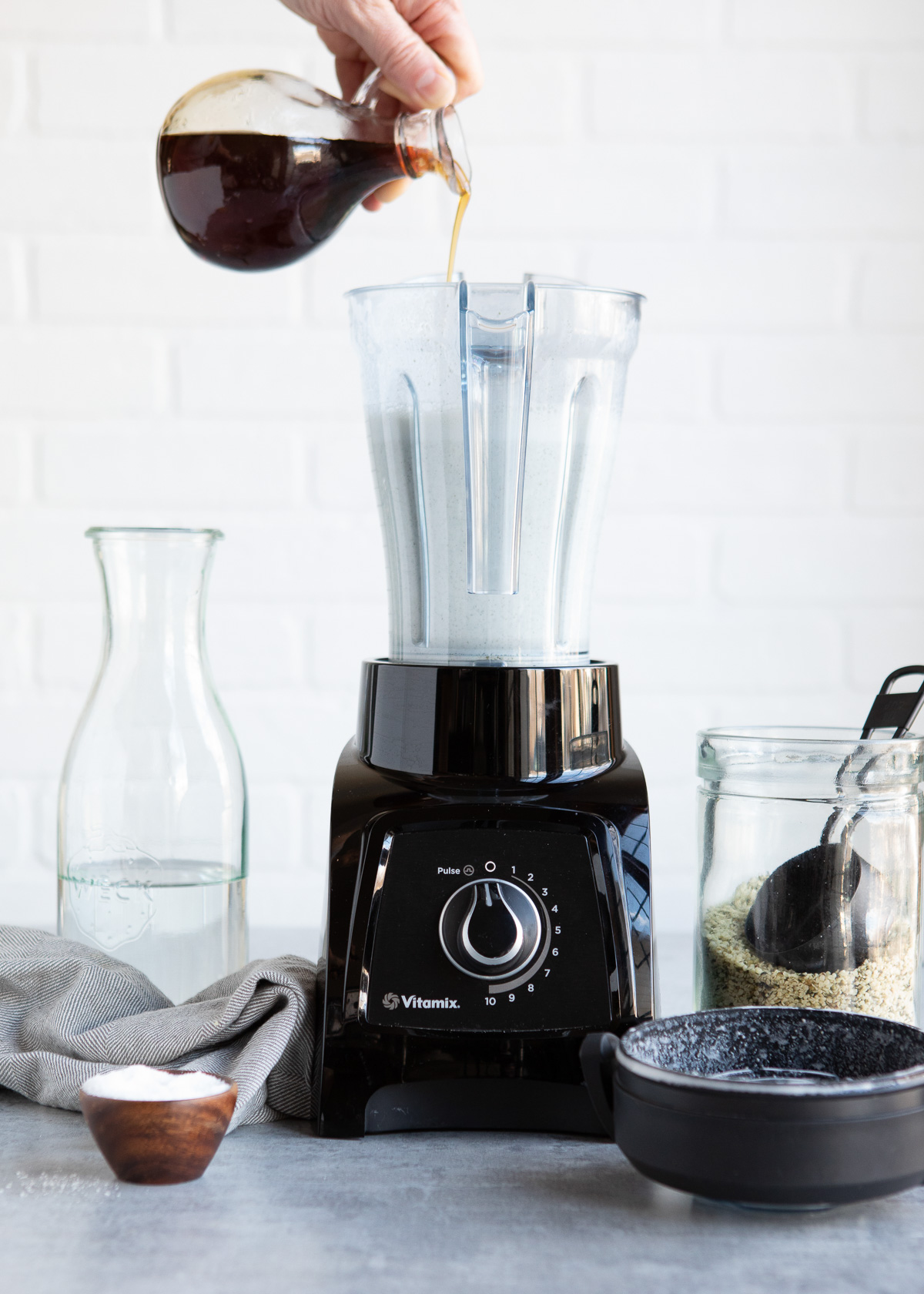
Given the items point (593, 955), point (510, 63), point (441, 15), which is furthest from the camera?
point (510, 63)

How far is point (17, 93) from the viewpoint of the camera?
1.43 metres

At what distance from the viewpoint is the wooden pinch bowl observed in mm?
543

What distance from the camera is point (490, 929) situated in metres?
0.62

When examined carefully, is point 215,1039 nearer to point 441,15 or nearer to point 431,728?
point 431,728

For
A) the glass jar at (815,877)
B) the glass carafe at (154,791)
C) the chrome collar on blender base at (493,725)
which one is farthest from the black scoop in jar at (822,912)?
the glass carafe at (154,791)

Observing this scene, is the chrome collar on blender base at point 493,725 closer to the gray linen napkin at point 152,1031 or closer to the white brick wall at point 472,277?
the gray linen napkin at point 152,1031

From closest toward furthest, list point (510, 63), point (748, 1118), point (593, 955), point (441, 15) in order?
point (748, 1118), point (593, 955), point (441, 15), point (510, 63)

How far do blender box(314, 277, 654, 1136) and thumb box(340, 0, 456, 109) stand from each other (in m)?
0.12

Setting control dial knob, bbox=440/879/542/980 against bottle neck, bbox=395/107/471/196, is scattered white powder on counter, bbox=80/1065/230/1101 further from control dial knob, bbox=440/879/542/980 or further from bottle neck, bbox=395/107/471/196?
bottle neck, bbox=395/107/471/196

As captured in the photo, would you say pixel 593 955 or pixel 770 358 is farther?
pixel 770 358

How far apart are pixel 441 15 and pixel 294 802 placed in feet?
2.88

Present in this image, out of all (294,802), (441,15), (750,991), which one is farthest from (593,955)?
(294,802)

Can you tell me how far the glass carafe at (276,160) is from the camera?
2.35 ft

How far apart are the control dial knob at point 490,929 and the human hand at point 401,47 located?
18.2 inches
